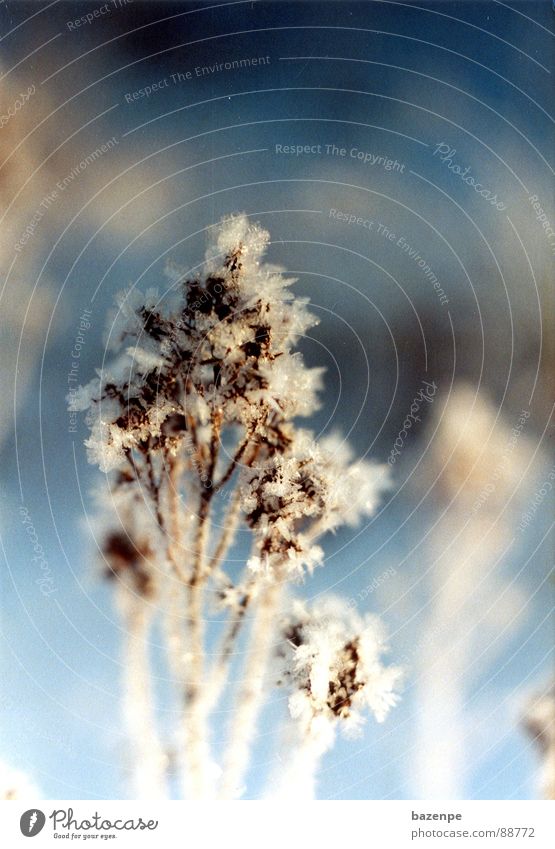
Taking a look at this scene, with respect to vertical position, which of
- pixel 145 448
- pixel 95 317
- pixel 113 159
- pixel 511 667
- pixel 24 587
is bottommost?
pixel 511 667

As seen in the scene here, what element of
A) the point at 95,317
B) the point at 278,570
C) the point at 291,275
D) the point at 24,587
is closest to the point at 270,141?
the point at 291,275

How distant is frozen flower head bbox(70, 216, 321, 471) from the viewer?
0.72 metres

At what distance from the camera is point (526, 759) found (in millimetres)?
755

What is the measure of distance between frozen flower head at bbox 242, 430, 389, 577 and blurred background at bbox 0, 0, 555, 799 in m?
0.04

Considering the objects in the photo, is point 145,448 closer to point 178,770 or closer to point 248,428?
point 248,428

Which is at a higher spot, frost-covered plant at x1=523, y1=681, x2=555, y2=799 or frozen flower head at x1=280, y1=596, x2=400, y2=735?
frozen flower head at x1=280, y1=596, x2=400, y2=735

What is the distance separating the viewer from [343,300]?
75cm

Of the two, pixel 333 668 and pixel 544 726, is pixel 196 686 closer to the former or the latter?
pixel 333 668

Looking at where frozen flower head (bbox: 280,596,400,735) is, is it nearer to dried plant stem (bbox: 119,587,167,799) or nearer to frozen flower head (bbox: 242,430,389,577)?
frozen flower head (bbox: 242,430,389,577)

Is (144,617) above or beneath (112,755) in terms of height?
above

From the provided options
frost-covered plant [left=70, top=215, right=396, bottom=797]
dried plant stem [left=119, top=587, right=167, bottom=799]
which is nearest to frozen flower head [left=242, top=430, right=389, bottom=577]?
frost-covered plant [left=70, top=215, right=396, bottom=797]

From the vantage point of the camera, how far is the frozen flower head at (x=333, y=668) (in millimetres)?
728

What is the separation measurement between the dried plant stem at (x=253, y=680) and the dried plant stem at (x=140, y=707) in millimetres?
104

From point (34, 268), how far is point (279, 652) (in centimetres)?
67
